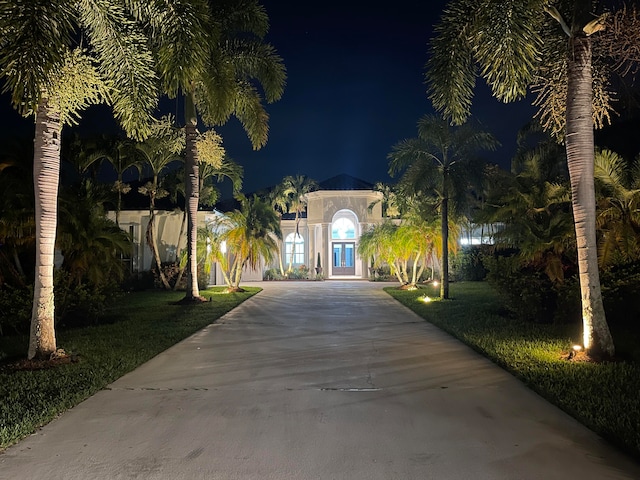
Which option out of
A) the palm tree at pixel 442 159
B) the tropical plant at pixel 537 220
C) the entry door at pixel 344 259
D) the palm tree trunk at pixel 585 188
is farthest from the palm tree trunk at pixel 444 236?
the entry door at pixel 344 259

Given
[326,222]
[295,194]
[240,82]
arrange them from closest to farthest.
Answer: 1. [240,82]
2. [326,222]
3. [295,194]

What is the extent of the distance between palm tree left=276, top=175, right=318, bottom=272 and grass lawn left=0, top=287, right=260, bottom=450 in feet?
66.4

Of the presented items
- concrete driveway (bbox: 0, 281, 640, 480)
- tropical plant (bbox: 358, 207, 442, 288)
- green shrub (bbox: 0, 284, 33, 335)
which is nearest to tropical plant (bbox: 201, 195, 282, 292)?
tropical plant (bbox: 358, 207, 442, 288)

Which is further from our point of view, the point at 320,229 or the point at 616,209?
the point at 320,229

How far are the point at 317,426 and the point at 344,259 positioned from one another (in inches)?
1293

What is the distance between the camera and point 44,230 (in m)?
7.64

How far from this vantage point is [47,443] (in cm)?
445

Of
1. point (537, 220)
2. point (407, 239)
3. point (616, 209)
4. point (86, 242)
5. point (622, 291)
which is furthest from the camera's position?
point (407, 239)

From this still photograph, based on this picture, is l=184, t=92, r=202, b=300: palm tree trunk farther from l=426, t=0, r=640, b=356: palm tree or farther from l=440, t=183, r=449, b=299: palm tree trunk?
l=426, t=0, r=640, b=356: palm tree

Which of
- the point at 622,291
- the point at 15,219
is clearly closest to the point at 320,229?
the point at 622,291

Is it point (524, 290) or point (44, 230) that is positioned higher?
point (44, 230)

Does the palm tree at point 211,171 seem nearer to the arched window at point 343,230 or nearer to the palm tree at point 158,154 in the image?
the palm tree at point 158,154

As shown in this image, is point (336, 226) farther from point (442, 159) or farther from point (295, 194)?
point (442, 159)

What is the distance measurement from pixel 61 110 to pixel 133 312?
8.45 metres
